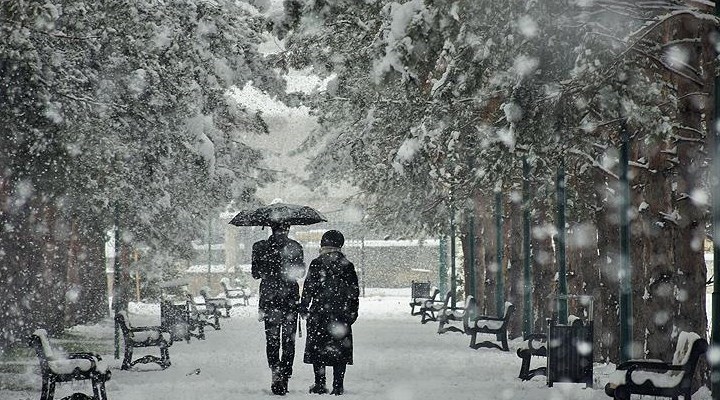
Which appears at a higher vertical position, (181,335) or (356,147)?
(356,147)

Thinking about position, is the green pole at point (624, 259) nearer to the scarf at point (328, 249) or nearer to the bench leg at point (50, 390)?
the scarf at point (328, 249)

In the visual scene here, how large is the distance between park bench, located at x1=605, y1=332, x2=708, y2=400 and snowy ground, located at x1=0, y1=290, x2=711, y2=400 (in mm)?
1893

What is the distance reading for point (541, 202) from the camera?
23219mm

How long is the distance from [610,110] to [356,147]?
12288 mm

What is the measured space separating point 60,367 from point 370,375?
5180 millimetres

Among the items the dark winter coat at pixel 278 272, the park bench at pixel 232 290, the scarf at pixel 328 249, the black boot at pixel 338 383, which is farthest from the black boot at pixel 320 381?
the park bench at pixel 232 290

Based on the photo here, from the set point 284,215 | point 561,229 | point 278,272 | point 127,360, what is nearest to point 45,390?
point 278,272

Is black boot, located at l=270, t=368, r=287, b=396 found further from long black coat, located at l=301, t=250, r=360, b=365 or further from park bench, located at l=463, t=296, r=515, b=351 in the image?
park bench, located at l=463, t=296, r=515, b=351

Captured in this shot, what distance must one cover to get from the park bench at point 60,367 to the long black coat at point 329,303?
2.52m

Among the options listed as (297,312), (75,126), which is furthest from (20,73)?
(297,312)

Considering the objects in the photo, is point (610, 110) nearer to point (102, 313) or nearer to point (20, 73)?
point (20, 73)

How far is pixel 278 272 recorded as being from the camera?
46.0 feet

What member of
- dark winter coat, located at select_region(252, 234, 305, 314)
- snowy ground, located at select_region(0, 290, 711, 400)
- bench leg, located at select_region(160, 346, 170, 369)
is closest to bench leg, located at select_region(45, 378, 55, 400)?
snowy ground, located at select_region(0, 290, 711, 400)

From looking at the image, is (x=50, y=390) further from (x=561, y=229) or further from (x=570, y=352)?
(x=561, y=229)
